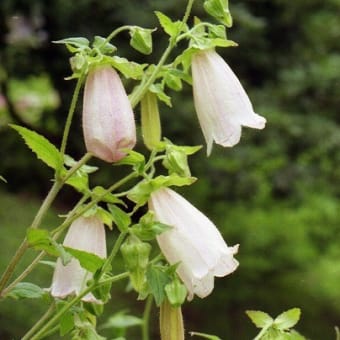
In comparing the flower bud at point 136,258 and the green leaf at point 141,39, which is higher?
the green leaf at point 141,39

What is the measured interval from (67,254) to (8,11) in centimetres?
312

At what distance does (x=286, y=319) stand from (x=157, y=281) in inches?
5.5

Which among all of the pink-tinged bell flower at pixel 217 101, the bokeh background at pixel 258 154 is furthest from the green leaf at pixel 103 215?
the bokeh background at pixel 258 154

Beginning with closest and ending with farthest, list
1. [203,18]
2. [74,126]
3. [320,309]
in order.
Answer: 1. [203,18]
2. [74,126]
3. [320,309]

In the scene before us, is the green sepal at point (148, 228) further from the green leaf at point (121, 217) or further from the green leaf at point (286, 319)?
the green leaf at point (286, 319)

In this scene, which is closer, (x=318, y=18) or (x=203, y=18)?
(x=203, y=18)

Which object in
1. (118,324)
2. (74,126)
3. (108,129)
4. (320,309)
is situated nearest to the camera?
(108,129)

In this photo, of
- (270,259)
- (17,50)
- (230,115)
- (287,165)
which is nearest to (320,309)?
(270,259)

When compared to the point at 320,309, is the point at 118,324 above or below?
above

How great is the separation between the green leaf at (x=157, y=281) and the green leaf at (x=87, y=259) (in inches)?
1.7

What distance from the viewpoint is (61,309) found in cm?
89

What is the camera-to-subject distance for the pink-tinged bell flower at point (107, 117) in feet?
2.70

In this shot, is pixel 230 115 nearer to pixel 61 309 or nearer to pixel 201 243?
pixel 201 243

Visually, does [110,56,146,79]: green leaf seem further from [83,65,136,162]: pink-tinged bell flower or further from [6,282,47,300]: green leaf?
[6,282,47,300]: green leaf
